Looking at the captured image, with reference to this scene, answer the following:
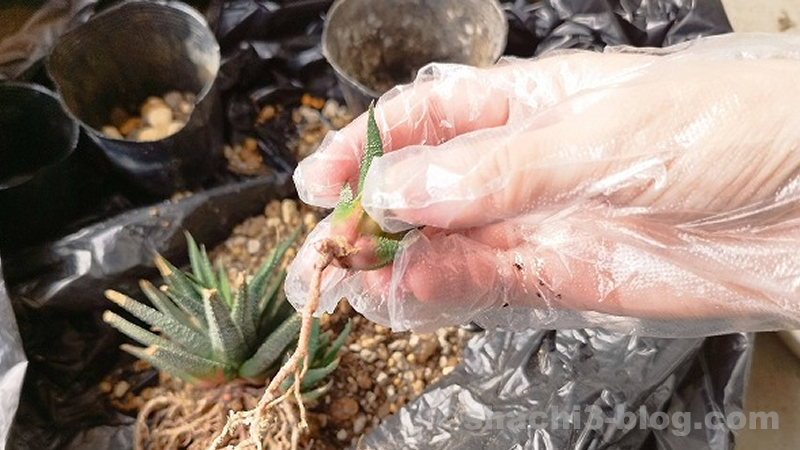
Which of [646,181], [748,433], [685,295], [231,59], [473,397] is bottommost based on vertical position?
[748,433]

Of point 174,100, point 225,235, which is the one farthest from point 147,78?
point 225,235

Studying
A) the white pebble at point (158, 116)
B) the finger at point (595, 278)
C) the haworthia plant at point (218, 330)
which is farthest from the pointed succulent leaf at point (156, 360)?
the white pebble at point (158, 116)

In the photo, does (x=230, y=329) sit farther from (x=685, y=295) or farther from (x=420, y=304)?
(x=685, y=295)

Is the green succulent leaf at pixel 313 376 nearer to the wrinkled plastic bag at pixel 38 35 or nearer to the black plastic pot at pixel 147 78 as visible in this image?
the black plastic pot at pixel 147 78

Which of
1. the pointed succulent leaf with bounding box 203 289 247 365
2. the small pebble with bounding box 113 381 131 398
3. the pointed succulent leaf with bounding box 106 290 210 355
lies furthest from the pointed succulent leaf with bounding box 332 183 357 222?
the small pebble with bounding box 113 381 131 398

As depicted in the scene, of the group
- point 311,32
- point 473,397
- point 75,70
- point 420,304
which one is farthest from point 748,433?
point 75,70

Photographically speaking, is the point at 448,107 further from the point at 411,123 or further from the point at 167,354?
the point at 167,354
